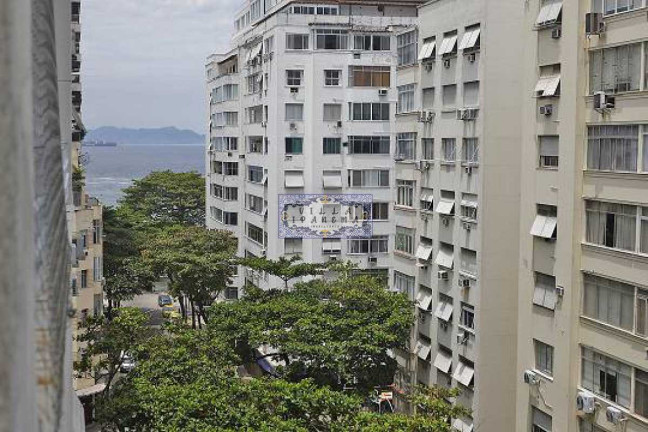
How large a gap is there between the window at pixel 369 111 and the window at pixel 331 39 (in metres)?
2.91

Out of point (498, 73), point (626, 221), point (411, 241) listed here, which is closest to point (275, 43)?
point (411, 241)

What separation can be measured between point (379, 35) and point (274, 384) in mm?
26114

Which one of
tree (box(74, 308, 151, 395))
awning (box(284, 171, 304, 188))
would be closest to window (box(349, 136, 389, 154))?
awning (box(284, 171, 304, 188))

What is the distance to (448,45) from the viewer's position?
26219 millimetres

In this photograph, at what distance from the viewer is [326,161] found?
4050cm

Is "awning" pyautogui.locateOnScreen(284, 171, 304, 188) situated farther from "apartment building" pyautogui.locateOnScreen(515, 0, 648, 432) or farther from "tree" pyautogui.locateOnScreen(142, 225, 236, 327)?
"apartment building" pyautogui.locateOnScreen(515, 0, 648, 432)

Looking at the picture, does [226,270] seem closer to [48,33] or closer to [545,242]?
[545,242]

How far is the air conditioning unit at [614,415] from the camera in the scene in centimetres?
1616

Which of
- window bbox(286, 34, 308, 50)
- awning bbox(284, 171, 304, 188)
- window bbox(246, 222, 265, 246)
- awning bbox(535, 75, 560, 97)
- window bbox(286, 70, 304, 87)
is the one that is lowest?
window bbox(246, 222, 265, 246)

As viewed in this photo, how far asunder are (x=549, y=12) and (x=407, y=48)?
11.7m

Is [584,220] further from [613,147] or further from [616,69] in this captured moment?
[616,69]

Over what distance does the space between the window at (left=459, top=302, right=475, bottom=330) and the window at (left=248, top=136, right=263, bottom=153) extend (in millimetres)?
20333

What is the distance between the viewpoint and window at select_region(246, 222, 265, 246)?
43031 millimetres

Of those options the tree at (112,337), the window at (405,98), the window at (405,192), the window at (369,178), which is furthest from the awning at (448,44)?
the window at (369,178)
